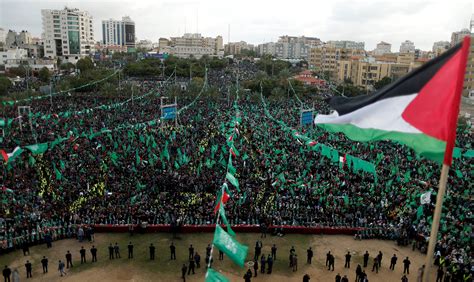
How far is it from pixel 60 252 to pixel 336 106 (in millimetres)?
14469

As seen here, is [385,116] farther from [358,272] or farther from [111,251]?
[111,251]

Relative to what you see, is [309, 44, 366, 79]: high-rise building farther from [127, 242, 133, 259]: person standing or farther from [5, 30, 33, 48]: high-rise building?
[5, 30, 33, 48]: high-rise building

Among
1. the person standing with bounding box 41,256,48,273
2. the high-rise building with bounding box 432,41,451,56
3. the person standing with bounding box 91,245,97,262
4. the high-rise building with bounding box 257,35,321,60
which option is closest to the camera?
the person standing with bounding box 41,256,48,273

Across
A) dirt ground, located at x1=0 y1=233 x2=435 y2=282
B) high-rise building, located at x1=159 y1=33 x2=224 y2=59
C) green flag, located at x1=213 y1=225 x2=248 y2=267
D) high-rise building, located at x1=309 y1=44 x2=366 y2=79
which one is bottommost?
dirt ground, located at x1=0 y1=233 x2=435 y2=282

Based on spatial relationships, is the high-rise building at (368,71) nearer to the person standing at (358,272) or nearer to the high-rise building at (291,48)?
the person standing at (358,272)

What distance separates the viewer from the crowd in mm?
18562

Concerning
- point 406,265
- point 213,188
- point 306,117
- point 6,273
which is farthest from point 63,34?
point 406,265

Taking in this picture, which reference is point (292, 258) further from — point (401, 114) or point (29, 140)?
point (29, 140)

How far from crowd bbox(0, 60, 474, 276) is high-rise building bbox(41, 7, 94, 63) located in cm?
8882

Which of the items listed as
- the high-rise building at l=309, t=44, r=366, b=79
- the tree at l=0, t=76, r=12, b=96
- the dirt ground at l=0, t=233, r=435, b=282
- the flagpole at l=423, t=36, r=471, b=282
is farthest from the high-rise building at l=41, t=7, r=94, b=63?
the flagpole at l=423, t=36, r=471, b=282

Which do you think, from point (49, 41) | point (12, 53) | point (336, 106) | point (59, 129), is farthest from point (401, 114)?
point (49, 41)

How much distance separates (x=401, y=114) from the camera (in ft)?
22.9

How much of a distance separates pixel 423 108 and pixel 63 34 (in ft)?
397

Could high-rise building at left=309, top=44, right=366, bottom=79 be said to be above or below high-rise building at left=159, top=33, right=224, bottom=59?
below
